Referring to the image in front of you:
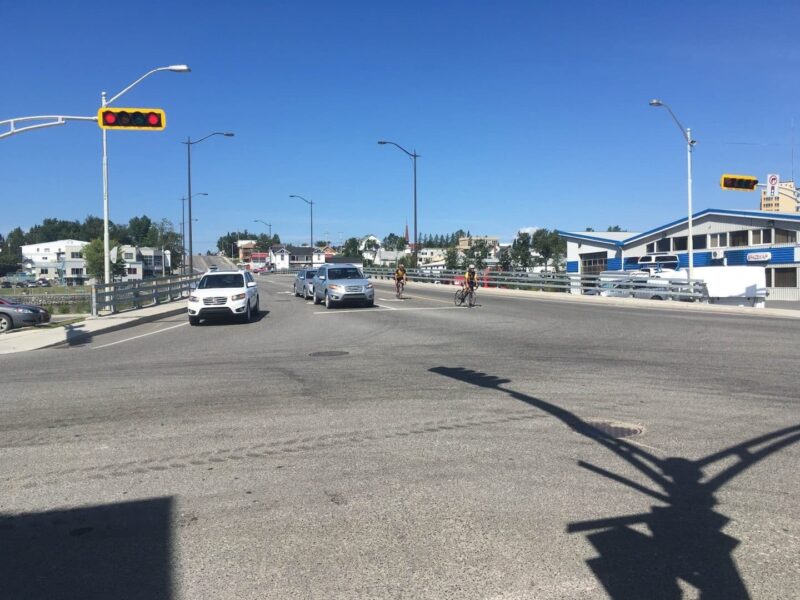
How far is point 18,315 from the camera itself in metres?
21.8

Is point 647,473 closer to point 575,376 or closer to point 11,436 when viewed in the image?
point 575,376

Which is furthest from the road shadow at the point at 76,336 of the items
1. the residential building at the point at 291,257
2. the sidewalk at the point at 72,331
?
the residential building at the point at 291,257

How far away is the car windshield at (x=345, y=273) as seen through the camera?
26.6 m

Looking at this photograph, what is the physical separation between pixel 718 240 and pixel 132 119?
2041 inches

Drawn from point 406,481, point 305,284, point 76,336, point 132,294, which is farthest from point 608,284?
point 406,481

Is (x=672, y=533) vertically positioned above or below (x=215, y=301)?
below

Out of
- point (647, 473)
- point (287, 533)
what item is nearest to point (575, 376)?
point (647, 473)

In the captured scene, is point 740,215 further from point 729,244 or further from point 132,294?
point 132,294

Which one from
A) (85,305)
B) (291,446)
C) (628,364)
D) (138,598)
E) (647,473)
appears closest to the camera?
(138,598)

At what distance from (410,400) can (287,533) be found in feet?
13.6

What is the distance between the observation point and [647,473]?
5410 mm

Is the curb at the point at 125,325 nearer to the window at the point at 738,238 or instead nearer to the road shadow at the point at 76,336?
the road shadow at the point at 76,336

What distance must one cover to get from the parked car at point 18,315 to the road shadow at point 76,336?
336cm

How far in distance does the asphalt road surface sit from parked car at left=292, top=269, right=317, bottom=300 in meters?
20.3
